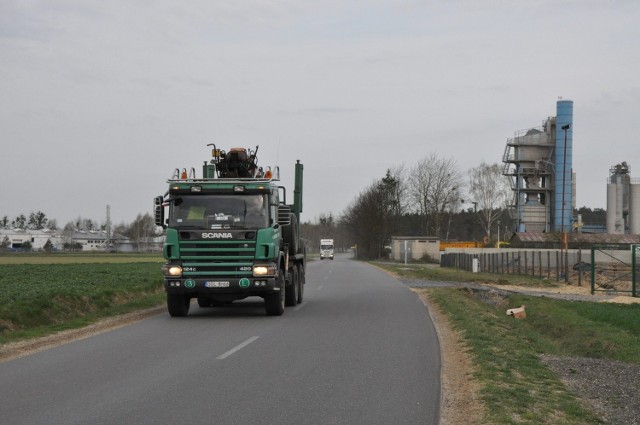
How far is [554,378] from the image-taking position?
934 centimetres

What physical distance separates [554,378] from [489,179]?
90124 mm

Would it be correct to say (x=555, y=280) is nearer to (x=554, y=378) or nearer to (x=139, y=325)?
(x=139, y=325)

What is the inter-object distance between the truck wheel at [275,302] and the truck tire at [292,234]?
1735 mm

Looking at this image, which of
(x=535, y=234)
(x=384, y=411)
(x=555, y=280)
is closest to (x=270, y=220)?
(x=384, y=411)

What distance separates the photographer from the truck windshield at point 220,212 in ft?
54.2

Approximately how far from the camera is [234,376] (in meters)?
9.22

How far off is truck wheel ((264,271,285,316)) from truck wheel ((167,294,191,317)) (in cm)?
199

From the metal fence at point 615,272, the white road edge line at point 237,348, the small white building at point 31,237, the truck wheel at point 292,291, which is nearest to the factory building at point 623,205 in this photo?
the metal fence at point 615,272

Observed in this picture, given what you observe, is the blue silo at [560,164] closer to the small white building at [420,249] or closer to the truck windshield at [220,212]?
the small white building at [420,249]

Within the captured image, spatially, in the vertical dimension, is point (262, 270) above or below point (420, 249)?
above

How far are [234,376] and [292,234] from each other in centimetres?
1089

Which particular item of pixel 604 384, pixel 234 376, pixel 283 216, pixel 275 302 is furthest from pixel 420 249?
pixel 234 376

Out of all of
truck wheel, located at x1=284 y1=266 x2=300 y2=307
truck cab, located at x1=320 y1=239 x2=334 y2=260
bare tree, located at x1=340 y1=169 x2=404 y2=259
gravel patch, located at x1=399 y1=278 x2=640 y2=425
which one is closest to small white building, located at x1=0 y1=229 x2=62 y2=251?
truck cab, located at x1=320 y1=239 x2=334 y2=260

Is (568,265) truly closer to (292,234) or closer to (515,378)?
(292,234)
